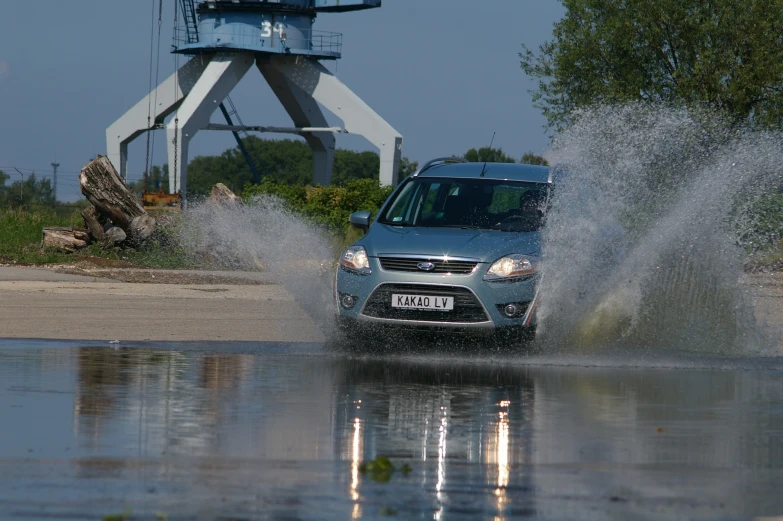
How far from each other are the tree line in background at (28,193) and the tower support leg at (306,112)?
10023 millimetres

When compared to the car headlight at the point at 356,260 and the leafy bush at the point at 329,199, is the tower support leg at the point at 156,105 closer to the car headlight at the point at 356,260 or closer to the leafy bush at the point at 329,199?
the leafy bush at the point at 329,199

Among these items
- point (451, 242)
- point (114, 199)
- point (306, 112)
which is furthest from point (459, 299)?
point (306, 112)

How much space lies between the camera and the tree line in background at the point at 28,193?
4469cm

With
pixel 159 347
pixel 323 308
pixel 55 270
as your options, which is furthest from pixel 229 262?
pixel 159 347

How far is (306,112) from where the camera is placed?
5678cm

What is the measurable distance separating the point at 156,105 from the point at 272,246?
3977 centimetres

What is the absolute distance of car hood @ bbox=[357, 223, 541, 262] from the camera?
12078mm

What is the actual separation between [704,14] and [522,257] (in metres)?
33.6

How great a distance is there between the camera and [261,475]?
6539 millimetres

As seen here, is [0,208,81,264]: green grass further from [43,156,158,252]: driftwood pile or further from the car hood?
the car hood

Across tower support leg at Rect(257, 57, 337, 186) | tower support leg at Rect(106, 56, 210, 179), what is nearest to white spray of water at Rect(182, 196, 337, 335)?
tower support leg at Rect(257, 57, 337, 186)

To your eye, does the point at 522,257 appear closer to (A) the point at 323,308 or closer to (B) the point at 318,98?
(A) the point at 323,308

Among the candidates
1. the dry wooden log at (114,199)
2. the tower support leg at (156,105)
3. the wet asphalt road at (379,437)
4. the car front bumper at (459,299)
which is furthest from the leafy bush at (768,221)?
the tower support leg at (156,105)

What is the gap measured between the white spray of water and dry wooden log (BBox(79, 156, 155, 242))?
0.83 meters
